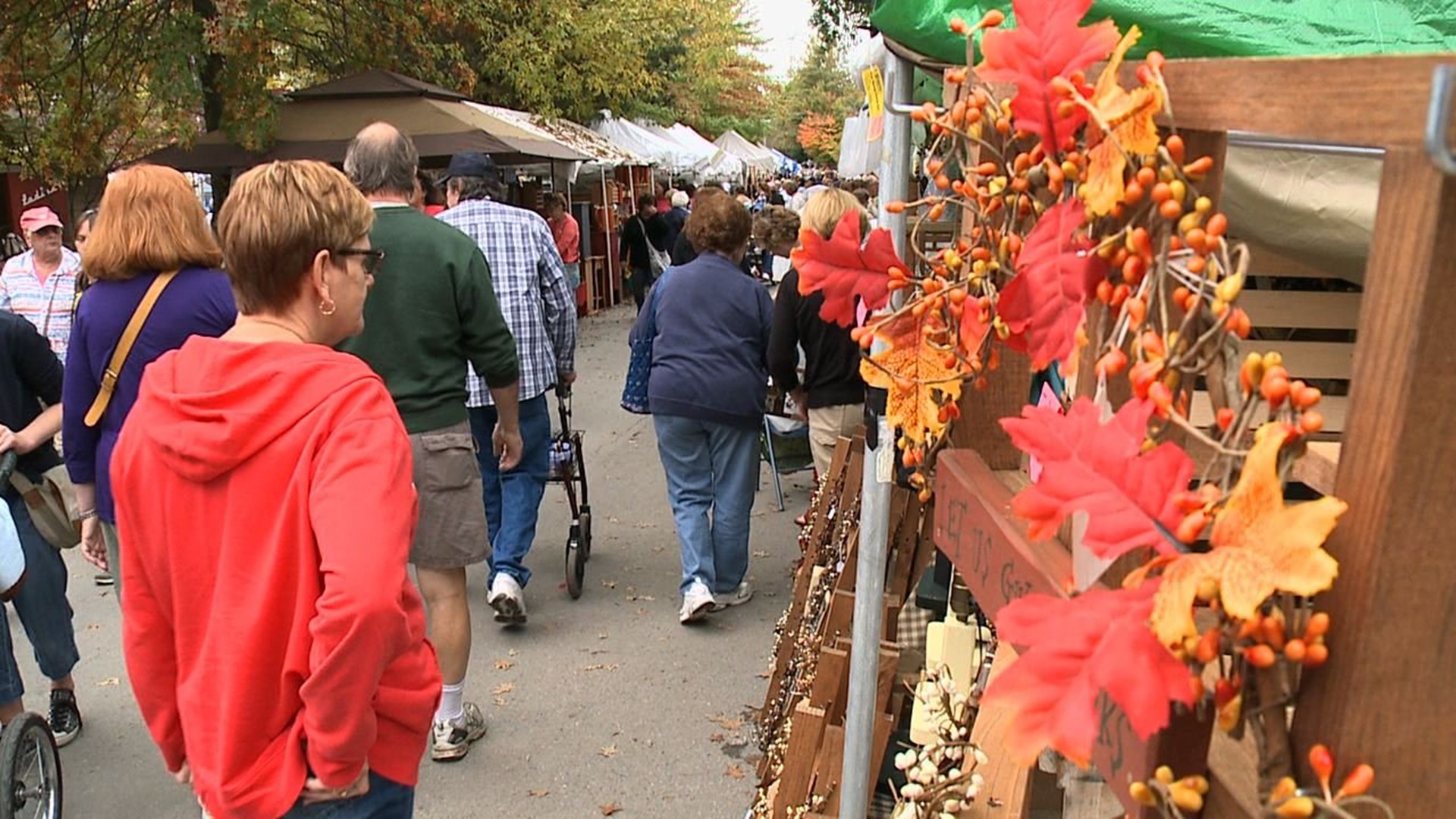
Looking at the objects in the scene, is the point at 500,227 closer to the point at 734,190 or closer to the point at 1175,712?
the point at 1175,712

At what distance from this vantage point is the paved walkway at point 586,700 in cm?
362

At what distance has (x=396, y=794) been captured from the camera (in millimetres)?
1992

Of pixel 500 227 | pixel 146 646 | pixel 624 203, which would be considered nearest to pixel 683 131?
pixel 624 203

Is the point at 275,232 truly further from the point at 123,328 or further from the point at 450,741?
the point at 450,741

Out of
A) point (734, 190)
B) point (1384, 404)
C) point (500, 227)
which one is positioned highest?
point (1384, 404)

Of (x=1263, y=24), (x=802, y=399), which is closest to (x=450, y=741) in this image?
(x=802, y=399)

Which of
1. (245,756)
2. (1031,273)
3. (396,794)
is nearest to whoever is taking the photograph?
(1031,273)

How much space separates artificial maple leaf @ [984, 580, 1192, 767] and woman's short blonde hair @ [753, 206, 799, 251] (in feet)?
16.1

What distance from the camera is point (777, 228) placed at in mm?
5684

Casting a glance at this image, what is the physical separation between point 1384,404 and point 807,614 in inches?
115

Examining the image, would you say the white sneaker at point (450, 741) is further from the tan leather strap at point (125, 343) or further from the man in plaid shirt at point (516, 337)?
the tan leather strap at point (125, 343)

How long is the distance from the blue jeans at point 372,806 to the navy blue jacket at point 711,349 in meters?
Result: 2.71

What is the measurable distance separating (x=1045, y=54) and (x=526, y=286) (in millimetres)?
3916

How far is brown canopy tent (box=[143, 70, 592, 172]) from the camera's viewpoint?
27.8 feet
